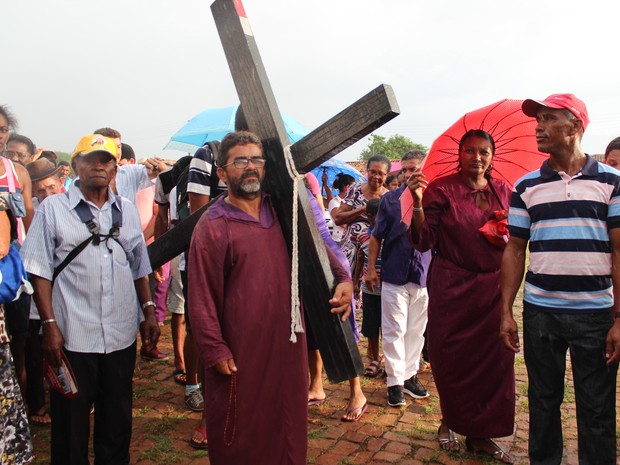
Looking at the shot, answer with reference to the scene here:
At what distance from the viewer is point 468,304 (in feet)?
11.7

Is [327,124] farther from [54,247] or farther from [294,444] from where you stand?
[54,247]

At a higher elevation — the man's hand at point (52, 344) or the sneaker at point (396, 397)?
the man's hand at point (52, 344)

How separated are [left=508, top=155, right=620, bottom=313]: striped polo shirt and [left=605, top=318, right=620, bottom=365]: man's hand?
0.47 feet

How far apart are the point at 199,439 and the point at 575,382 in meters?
2.51

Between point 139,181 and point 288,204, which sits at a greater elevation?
point 139,181

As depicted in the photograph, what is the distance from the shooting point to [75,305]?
9.78 feet

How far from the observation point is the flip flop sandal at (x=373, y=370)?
529cm

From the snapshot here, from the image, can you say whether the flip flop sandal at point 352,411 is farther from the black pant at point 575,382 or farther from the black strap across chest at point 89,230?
the black strap across chest at point 89,230

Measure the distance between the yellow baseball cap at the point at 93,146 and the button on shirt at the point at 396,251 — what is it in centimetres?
257

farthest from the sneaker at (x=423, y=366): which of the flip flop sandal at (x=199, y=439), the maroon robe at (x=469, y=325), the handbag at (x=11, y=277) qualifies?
the handbag at (x=11, y=277)

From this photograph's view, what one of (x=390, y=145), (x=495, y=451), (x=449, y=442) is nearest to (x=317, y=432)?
(x=449, y=442)

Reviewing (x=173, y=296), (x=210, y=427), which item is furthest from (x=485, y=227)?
(x=173, y=296)

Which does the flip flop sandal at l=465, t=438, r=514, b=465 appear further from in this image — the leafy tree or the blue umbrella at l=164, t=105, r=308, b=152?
the leafy tree

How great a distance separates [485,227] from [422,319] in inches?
60.4
